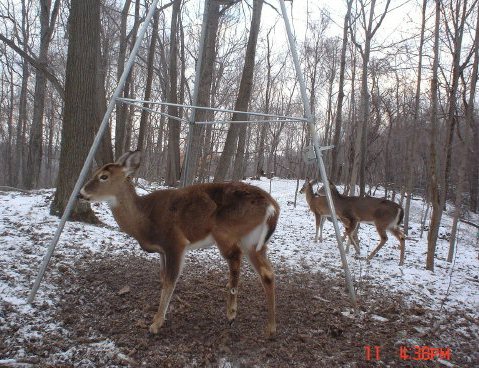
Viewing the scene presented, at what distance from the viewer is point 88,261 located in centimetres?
514

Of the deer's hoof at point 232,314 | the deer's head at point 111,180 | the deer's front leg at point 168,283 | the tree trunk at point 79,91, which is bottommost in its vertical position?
the deer's hoof at point 232,314

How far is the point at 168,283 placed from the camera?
364 cm

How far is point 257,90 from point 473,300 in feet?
87.7

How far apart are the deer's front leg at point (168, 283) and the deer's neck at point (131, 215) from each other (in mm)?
366

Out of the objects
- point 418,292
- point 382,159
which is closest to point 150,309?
point 418,292

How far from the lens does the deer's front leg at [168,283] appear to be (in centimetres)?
358

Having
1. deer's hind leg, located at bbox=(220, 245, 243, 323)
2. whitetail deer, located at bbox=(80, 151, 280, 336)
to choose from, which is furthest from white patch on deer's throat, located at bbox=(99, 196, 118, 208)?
deer's hind leg, located at bbox=(220, 245, 243, 323)

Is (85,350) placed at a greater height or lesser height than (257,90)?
lesser

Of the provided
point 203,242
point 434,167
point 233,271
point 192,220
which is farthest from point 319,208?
point 192,220

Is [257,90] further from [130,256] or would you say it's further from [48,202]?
[130,256]

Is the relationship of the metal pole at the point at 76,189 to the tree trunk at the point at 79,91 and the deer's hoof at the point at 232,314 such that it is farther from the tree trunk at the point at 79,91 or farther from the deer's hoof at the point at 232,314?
the tree trunk at the point at 79,91

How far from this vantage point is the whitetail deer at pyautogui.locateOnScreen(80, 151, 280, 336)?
3.70 meters

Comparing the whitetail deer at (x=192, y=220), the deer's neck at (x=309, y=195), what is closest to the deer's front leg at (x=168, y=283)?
the whitetail deer at (x=192, y=220)

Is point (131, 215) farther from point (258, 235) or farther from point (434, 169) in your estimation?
point (434, 169)
